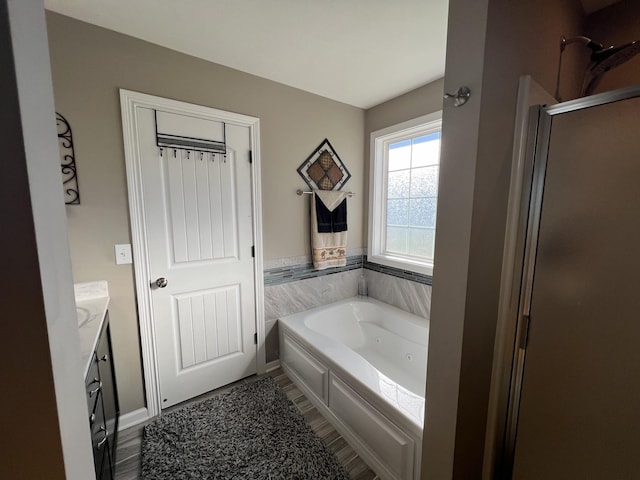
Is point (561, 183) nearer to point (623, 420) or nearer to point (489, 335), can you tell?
point (489, 335)

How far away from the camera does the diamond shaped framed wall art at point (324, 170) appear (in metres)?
2.42

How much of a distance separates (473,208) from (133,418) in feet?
7.85

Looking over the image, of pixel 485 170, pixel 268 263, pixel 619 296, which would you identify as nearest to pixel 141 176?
pixel 268 263

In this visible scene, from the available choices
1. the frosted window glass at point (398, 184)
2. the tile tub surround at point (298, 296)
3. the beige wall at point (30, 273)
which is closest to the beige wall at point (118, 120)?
the tile tub surround at point (298, 296)

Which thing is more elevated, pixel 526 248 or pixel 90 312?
pixel 526 248

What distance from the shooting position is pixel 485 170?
0.93 metres

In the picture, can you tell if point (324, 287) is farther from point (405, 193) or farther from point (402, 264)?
point (405, 193)

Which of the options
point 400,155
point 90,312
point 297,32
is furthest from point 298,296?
point 297,32

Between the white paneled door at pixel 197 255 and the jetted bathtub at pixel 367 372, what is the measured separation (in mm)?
491

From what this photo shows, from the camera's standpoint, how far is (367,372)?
5.37 feet

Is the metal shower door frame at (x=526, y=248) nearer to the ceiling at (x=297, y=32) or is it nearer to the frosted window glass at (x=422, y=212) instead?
the ceiling at (x=297, y=32)

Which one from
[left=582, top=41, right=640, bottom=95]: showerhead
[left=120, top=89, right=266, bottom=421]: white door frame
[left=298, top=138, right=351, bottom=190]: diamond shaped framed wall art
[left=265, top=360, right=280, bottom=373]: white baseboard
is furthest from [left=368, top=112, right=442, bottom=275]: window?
[left=265, top=360, right=280, bottom=373]: white baseboard

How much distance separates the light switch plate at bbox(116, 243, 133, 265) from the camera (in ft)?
5.51

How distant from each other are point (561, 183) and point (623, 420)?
85 cm
